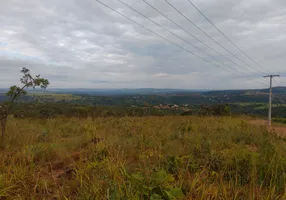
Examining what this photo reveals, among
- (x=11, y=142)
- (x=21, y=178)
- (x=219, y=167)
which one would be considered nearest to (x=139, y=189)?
(x=219, y=167)

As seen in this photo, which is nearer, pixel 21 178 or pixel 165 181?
pixel 165 181

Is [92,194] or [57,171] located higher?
[92,194]

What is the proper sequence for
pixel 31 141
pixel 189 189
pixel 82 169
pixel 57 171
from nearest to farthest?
pixel 189 189 < pixel 82 169 < pixel 57 171 < pixel 31 141

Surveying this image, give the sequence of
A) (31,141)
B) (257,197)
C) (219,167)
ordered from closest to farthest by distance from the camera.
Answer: (257,197) → (219,167) → (31,141)

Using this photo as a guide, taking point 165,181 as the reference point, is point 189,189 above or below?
below

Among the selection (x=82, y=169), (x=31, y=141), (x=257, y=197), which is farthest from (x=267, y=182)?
(x=31, y=141)

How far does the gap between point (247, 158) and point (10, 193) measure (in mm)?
3665

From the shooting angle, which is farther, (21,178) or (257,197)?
(21,178)

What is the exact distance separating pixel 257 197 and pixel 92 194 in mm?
1951

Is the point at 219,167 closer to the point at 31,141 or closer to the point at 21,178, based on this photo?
the point at 21,178

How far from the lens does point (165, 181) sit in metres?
2.18

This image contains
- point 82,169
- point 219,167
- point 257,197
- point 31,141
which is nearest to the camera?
point 257,197

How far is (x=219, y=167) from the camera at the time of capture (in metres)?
3.01

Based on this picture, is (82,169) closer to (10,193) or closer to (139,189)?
(10,193)
